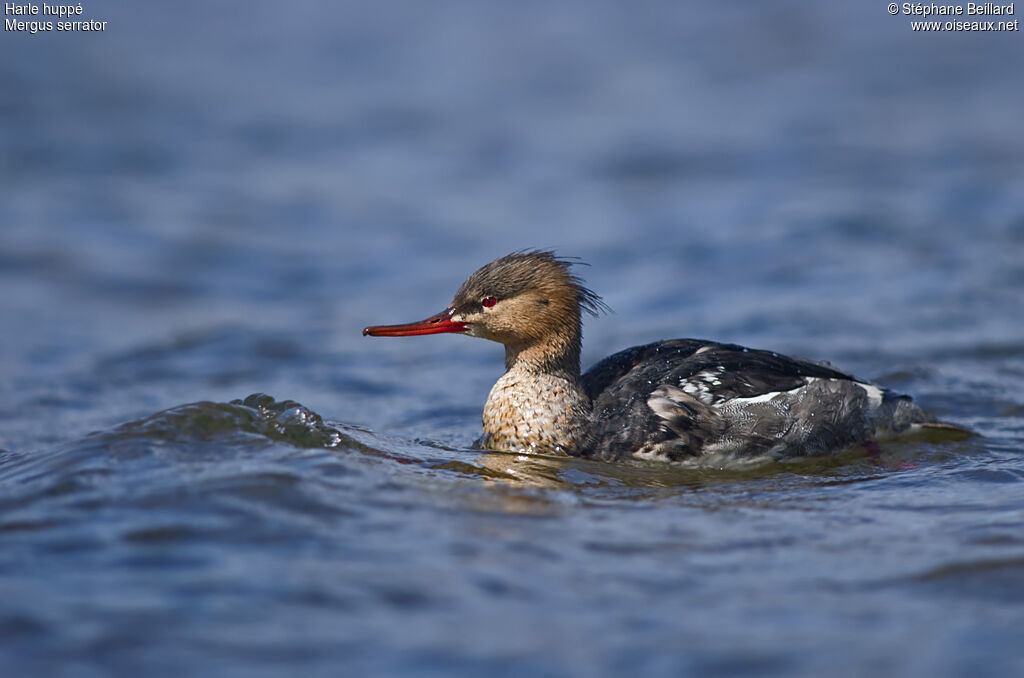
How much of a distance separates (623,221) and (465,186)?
2227 millimetres

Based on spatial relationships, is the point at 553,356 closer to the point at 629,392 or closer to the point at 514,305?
the point at 514,305

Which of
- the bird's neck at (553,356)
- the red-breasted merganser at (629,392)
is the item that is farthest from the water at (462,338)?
the bird's neck at (553,356)

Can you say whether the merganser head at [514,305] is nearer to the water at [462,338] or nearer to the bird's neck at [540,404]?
the bird's neck at [540,404]

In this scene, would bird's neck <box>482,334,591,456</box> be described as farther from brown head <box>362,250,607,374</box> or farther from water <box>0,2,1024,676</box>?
water <box>0,2,1024,676</box>

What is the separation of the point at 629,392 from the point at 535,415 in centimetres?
58

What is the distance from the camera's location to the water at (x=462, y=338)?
4227mm

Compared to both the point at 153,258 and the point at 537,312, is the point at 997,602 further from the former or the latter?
the point at 153,258

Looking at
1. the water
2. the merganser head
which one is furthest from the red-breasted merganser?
the water

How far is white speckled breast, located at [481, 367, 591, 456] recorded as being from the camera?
21.7ft

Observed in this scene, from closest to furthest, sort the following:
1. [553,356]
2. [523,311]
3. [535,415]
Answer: [535,415]
[523,311]
[553,356]

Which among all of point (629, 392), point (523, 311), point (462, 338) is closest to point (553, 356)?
point (523, 311)

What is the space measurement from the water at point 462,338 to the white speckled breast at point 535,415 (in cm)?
27

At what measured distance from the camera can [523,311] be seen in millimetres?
6793

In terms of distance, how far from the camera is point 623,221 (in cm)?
1295
